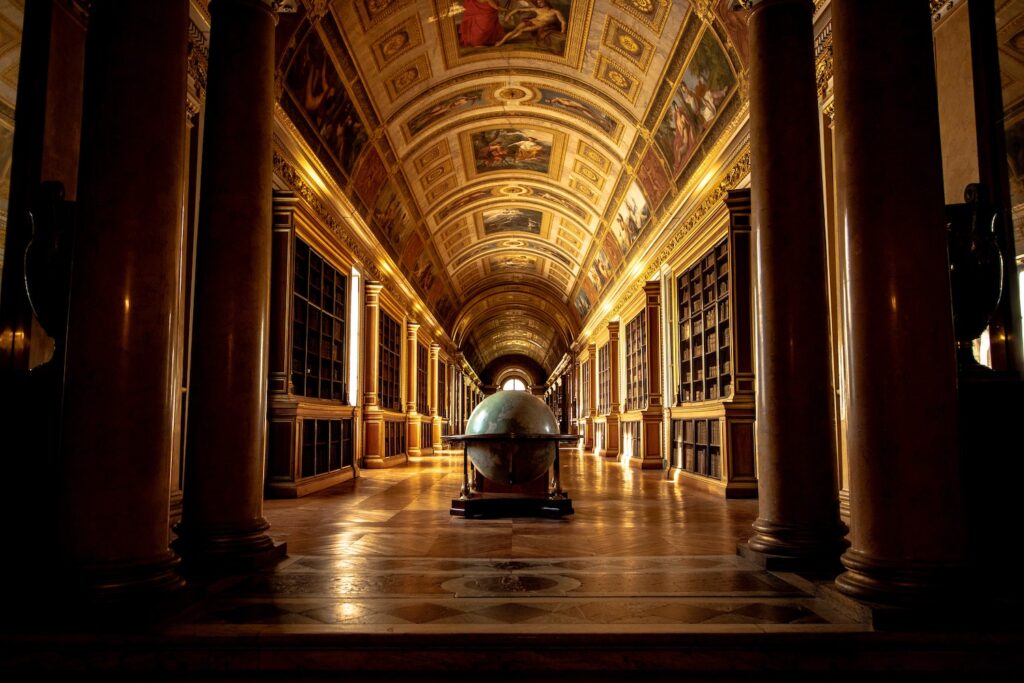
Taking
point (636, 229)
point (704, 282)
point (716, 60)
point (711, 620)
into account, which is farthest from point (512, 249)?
point (711, 620)

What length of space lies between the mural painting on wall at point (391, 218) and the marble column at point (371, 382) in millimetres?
1684

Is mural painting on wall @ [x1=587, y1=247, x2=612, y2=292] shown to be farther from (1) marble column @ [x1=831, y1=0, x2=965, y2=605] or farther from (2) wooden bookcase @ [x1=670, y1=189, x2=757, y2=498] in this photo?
(1) marble column @ [x1=831, y1=0, x2=965, y2=605]

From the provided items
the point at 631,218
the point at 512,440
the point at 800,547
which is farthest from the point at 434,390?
the point at 800,547

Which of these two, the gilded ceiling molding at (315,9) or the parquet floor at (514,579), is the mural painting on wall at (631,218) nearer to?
the gilded ceiling molding at (315,9)

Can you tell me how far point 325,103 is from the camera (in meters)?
11.4

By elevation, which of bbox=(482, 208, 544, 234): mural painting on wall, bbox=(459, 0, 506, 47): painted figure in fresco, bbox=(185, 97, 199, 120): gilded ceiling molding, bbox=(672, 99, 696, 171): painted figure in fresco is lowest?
bbox=(185, 97, 199, 120): gilded ceiling molding

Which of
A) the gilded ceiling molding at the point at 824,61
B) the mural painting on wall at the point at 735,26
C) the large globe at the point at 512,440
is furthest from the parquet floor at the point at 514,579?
the mural painting on wall at the point at 735,26

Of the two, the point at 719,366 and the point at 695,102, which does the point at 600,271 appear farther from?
the point at 719,366

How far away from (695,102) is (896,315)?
887 centimetres

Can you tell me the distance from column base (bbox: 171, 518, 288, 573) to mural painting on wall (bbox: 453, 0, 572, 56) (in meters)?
10.2

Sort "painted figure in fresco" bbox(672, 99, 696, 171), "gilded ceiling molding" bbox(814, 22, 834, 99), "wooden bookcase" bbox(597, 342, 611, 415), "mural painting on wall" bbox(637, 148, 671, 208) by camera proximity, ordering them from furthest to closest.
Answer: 1. "wooden bookcase" bbox(597, 342, 611, 415)
2. "mural painting on wall" bbox(637, 148, 671, 208)
3. "painted figure in fresco" bbox(672, 99, 696, 171)
4. "gilded ceiling molding" bbox(814, 22, 834, 99)

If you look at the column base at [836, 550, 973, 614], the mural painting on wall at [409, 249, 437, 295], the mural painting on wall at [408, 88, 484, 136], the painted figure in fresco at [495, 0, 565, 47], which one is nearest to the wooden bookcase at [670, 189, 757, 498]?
the painted figure in fresco at [495, 0, 565, 47]

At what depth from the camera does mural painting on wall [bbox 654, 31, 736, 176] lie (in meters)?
10.2

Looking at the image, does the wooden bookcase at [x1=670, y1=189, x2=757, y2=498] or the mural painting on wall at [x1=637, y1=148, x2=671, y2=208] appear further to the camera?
the mural painting on wall at [x1=637, y1=148, x2=671, y2=208]
